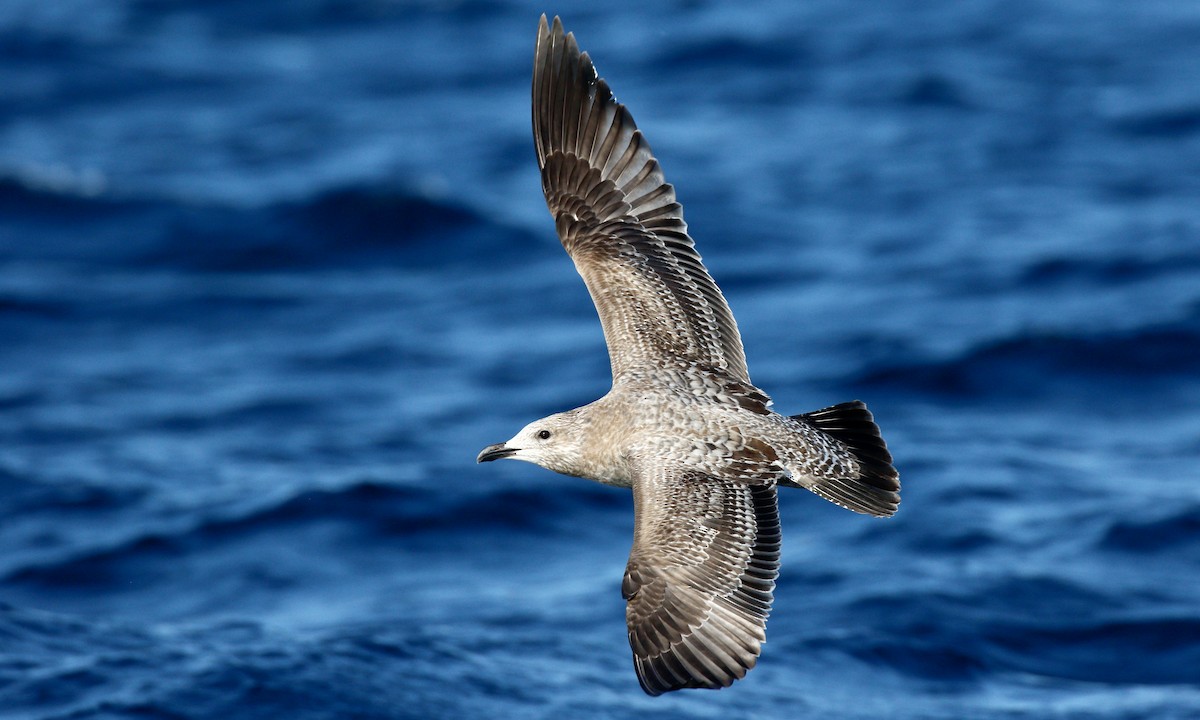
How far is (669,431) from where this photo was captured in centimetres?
699

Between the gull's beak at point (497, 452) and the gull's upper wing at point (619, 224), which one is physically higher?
the gull's upper wing at point (619, 224)

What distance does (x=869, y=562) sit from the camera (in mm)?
11172

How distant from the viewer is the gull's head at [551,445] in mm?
7105

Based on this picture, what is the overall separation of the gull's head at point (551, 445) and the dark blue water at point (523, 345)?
262 centimetres

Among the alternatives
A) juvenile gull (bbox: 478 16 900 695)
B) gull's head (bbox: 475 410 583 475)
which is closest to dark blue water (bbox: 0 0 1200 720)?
gull's head (bbox: 475 410 583 475)

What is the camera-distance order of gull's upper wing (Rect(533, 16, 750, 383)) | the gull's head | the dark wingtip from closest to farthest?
the dark wingtip, the gull's head, gull's upper wing (Rect(533, 16, 750, 383))

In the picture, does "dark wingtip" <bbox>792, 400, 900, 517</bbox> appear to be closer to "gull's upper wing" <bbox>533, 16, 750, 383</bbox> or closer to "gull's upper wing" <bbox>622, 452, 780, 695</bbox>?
"gull's upper wing" <bbox>622, 452, 780, 695</bbox>

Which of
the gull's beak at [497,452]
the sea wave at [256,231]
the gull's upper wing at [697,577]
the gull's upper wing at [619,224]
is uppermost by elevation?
the sea wave at [256,231]

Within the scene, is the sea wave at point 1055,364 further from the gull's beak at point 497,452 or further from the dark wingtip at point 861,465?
the gull's beak at point 497,452

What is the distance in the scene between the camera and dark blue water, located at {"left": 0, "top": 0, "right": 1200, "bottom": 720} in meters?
9.99

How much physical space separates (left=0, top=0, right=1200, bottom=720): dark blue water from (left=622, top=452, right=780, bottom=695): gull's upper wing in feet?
9.63

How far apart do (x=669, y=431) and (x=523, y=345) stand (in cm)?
792

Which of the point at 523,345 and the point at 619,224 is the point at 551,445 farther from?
the point at 523,345

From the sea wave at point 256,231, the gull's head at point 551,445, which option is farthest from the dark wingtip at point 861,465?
the sea wave at point 256,231
